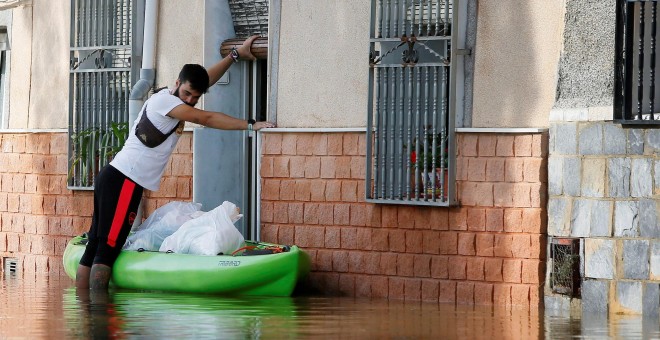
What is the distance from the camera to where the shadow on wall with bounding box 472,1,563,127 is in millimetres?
12266

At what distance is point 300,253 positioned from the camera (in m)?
12.8

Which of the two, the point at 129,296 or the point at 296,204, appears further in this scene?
the point at 296,204

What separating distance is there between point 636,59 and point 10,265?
26.5 feet

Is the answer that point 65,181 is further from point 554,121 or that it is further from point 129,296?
point 554,121

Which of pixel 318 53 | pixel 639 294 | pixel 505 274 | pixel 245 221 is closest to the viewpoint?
pixel 639 294

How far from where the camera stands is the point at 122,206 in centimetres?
1320

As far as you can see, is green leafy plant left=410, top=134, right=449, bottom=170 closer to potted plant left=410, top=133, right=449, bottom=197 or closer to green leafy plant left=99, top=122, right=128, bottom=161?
potted plant left=410, top=133, right=449, bottom=197

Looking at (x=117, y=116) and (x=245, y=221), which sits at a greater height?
(x=117, y=116)

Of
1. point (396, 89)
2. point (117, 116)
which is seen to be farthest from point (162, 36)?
point (396, 89)

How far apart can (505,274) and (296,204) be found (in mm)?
2393

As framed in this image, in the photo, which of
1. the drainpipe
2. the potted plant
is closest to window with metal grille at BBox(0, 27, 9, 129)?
the drainpipe

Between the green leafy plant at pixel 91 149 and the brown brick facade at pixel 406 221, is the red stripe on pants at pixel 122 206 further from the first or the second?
the green leafy plant at pixel 91 149

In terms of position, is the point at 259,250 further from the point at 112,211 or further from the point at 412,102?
the point at 412,102

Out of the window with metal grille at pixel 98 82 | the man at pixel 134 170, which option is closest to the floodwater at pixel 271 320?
the man at pixel 134 170
